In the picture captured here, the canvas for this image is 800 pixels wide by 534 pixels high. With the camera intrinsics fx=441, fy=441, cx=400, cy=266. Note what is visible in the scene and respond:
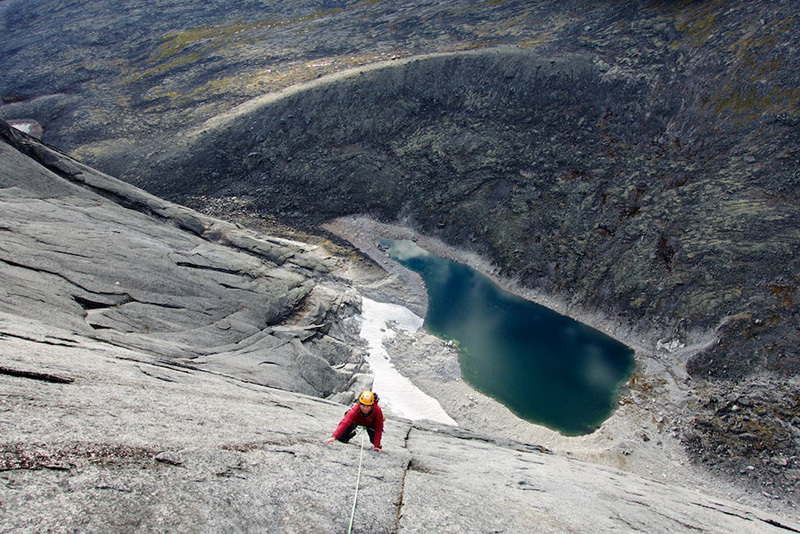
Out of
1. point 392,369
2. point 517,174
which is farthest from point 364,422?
point 517,174

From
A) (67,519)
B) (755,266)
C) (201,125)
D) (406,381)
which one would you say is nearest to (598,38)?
(755,266)

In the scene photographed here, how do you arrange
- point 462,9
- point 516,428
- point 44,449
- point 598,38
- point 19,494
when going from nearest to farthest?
point 19,494, point 44,449, point 516,428, point 598,38, point 462,9

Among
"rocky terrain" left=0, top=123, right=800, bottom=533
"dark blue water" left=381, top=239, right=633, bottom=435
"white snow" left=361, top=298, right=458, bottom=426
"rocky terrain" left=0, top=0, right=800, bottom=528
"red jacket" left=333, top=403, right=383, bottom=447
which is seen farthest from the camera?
"dark blue water" left=381, top=239, right=633, bottom=435

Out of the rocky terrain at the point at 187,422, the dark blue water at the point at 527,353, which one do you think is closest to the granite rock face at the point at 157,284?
the rocky terrain at the point at 187,422

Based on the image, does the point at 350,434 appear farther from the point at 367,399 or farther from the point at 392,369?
the point at 392,369

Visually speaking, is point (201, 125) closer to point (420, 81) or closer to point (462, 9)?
point (420, 81)

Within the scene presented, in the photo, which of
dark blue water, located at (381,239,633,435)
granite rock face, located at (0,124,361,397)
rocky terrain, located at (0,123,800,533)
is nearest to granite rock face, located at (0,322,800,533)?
rocky terrain, located at (0,123,800,533)

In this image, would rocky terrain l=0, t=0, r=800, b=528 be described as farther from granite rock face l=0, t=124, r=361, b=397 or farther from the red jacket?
the red jacket
